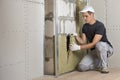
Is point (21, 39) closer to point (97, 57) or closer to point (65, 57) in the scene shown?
point (65, 57)

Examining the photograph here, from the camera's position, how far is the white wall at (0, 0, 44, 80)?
3047 mm

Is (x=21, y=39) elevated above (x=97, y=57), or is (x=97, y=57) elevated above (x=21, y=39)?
(x=21, y=39)

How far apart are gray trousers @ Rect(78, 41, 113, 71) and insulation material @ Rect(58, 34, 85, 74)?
0.14m

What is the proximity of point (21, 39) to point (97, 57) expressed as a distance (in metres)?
1.65

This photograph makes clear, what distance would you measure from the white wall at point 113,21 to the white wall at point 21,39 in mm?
1481

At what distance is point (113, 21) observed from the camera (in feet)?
15.5

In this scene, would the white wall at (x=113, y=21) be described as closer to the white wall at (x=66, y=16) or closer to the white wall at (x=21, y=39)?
the white wall at (x=66, y=16)

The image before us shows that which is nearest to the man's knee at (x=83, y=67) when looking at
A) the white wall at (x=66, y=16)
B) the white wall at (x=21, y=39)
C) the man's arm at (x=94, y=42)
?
the man's arm at (x=94, y=42)

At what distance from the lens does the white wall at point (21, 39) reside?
3047mm

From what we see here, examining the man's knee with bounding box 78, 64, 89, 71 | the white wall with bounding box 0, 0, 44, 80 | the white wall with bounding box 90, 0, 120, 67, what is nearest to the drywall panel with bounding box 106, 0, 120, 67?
the white wall with bounding box 90, 0, 120, 67

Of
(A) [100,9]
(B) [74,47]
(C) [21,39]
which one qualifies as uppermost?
(A) [100,9]

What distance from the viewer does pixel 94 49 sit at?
14.6 feet

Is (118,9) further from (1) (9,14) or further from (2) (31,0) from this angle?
(1) (9,14)

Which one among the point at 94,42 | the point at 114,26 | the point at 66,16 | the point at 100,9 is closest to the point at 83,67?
the point at 94,42
